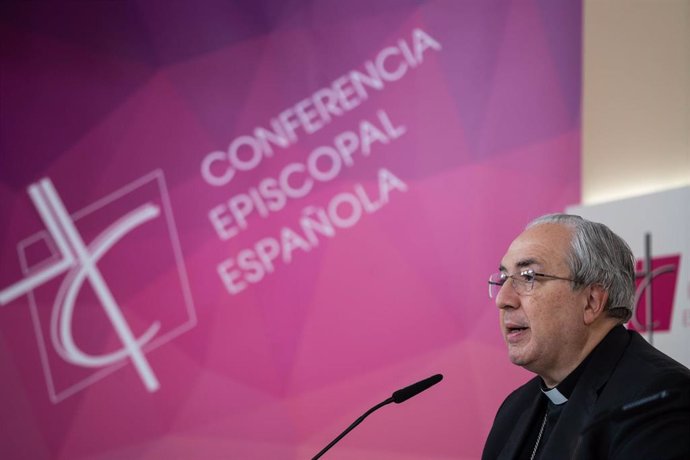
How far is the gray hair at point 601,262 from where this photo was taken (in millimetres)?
2027

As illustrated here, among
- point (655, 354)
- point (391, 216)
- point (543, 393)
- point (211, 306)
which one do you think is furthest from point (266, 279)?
point (655, 354)

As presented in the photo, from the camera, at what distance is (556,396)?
214 cm

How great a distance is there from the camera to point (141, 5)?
3945 mm

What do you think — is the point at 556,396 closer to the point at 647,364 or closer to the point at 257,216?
the point at 647,364

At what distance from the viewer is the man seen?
6.13 feet

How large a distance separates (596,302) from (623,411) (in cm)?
50

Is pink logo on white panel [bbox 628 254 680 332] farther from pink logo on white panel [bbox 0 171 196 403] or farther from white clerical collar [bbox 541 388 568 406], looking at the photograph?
pink logo on white panel [bbox 0 171 196 403]

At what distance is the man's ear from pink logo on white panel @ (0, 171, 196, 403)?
7.17 feet

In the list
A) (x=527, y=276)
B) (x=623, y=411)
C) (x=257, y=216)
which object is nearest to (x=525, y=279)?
(x=527, y=276)

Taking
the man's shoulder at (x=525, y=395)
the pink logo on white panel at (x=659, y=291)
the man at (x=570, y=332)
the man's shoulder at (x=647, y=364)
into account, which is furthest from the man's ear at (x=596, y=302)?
the pink logo on white panel at (x=659, y=291)

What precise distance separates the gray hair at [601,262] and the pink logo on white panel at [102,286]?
2192 millimetres

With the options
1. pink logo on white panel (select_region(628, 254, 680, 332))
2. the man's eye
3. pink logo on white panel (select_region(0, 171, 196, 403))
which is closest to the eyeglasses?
the man's eye

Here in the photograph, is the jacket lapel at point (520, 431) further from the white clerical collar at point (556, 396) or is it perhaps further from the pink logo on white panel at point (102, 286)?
the pink logo on white panel at point (102, 286)

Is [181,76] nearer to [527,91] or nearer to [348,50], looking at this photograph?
[348,50]
